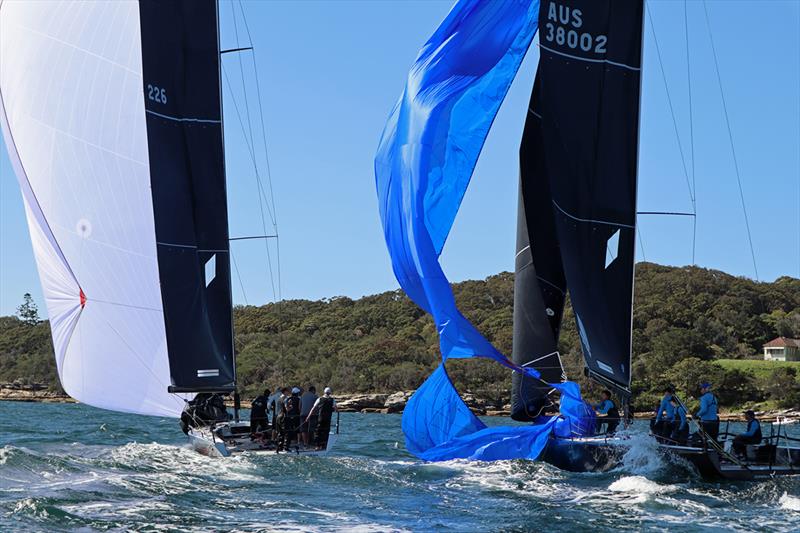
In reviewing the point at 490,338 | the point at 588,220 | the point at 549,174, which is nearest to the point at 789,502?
the point at 588,220

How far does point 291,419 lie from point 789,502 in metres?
8.95

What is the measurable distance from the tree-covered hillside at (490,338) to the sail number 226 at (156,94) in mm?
37734

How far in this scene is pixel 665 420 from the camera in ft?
63.1

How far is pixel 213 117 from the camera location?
2377 centimetres

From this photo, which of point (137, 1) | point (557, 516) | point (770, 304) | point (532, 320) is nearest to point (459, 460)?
point (532, 320)

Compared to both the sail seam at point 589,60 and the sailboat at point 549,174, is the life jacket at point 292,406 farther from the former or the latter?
the sail seam at point 589,60

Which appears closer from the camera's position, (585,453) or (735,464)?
(735,464)

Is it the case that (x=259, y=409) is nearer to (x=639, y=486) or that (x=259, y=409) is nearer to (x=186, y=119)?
(x=186, y=119)

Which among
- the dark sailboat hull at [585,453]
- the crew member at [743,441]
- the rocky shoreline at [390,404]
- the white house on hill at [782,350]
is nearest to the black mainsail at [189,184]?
the dark sailboat hull at [585,453]

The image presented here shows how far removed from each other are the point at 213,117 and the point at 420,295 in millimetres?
7099

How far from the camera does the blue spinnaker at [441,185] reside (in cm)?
1967

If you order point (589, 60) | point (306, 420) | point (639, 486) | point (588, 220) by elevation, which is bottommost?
point (639, 486)

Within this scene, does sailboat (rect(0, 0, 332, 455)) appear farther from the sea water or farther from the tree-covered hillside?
the tree-covered hillside

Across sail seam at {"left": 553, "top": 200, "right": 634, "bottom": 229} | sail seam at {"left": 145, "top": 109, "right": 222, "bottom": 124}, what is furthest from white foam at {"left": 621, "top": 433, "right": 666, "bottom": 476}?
sail seam at {"left": 145, "top": 109, "right": 222, "bottom": 124}
